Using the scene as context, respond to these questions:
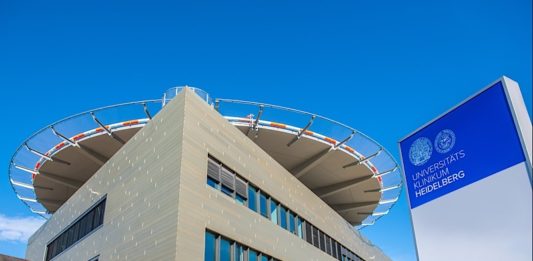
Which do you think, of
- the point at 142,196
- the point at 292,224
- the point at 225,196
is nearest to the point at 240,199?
the point at 225,196

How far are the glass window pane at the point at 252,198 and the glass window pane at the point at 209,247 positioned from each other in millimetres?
3665

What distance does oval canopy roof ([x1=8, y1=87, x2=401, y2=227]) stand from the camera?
23.0 meters

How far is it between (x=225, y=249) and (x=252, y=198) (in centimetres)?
376

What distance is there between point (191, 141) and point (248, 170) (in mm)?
4417

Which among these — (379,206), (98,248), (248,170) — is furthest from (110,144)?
(379,206)

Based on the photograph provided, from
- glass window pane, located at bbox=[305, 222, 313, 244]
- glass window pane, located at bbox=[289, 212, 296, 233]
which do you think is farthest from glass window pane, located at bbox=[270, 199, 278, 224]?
glass window pane, located at bbox=[305, 222, 313, 244]

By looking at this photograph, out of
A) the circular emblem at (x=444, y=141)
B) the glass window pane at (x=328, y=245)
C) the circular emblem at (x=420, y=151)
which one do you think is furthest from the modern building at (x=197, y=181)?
the circular emblem at (x=444, y=141)

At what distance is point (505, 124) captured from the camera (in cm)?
704

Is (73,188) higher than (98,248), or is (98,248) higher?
(73,188)

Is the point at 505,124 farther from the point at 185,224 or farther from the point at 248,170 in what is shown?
the point at 248,170

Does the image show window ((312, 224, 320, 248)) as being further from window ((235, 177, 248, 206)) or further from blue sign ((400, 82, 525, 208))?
blue sign ((400, 82, 525, 208))

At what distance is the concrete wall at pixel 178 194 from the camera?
51.4 ft

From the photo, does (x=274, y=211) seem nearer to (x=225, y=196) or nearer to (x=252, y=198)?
(x=252, y=198)

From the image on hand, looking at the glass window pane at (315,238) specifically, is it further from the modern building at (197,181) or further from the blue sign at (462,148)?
the blue sign at (462,148)
